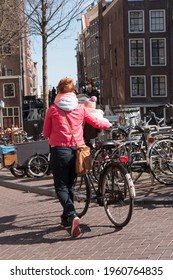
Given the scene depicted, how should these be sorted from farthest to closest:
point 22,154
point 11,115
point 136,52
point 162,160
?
point 11,115 < point 136,52 < point 22,154 < point 162,160

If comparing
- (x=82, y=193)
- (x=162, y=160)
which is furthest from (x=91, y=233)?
(x=162, y=160)

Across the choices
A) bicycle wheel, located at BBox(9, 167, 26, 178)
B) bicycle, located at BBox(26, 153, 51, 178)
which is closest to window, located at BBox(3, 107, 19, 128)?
bicycle wheel, located at BBox(9, 167, 26, 178)

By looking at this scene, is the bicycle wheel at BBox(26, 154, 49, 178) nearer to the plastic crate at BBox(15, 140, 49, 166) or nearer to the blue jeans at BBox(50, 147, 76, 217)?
the plastic crate at BBox(15, 140, 49, 166)

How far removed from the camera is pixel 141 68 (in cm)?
4972

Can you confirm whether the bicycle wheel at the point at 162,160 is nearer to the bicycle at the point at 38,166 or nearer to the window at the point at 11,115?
the bicycle at the point at 38,166

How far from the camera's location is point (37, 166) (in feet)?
37.6

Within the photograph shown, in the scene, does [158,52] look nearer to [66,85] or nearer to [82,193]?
[82,193]

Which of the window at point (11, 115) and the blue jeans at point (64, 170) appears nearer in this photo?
the blue jeans at point (64, 170)

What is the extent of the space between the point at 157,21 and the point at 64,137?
46.2m

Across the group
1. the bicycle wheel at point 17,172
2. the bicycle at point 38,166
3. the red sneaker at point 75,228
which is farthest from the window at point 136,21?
the red sneaker at point 75,228

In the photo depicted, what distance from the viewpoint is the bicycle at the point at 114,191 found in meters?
5.61

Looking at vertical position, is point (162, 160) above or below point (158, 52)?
below

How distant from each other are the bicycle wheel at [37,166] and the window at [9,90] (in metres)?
42.5

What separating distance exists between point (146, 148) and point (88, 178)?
246 cm
